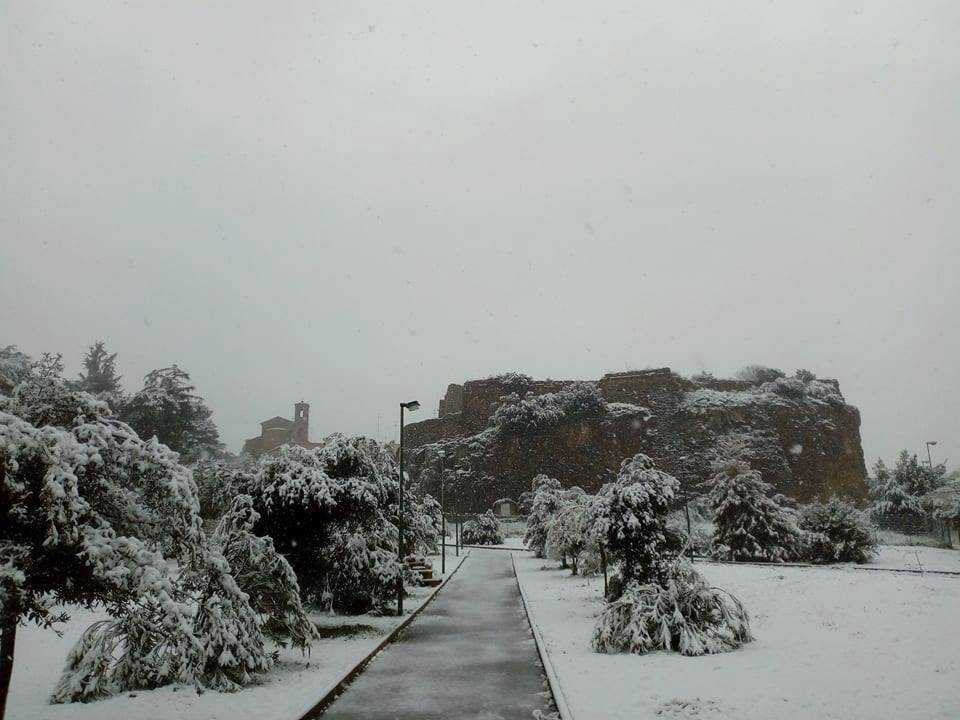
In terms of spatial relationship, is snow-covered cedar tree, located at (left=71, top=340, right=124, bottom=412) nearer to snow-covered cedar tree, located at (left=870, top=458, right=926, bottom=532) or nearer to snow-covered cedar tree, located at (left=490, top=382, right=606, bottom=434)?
snow-covered cedar tree, located at (left=490, top=382, right=606, bottom=434)

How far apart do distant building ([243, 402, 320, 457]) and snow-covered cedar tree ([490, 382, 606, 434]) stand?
44.6 m

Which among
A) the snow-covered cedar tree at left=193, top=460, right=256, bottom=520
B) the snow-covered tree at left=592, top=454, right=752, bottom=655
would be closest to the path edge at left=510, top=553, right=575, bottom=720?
the snow-covered tree at left=592, top=454, right=752, bottom=655

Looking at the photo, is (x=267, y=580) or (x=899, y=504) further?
(x=899, y=504)

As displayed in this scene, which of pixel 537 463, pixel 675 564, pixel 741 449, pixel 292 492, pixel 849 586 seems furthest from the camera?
pixel 537 463

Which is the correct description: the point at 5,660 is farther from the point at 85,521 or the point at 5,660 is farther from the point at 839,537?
the point at 839,537

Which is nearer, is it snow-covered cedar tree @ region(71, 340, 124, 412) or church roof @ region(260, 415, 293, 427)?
snow-covered cedar tree @ region(71, 340, 124, 412)

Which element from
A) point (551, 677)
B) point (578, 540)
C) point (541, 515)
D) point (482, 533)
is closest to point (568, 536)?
point (578, 540)

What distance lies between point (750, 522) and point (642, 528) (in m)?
18.7

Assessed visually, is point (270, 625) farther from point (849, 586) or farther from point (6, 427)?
point (849, 586)

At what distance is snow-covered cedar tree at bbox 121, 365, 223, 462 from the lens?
37.8 m

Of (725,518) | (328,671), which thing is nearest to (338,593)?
(328,671)

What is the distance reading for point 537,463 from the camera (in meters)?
54.8

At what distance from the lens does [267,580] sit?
32.6 feet

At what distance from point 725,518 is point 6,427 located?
100 feet
